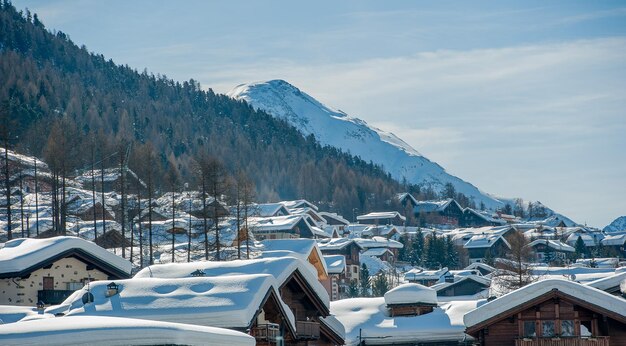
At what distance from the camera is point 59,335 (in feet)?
70.1

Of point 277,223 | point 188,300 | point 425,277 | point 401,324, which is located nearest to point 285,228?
point 277,223

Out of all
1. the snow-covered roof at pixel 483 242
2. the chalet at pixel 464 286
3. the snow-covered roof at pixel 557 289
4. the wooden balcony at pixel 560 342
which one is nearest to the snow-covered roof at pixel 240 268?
the snow-covered roof at pixel 557 289

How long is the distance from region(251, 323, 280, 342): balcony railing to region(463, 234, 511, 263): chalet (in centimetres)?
11978

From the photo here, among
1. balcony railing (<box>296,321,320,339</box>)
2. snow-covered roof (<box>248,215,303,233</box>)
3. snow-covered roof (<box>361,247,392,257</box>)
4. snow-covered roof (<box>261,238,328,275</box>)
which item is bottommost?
balcony railing (<box>296,321,320,339</box>)

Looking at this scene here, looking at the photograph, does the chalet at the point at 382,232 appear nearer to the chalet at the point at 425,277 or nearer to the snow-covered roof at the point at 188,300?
the chalet at the point at 425,277

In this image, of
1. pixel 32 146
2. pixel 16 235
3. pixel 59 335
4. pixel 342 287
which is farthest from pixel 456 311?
pixel 32 146

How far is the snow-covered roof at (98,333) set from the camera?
69.6 feet

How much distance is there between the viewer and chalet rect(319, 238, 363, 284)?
126312 millimetres

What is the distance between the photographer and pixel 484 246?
6063 inches

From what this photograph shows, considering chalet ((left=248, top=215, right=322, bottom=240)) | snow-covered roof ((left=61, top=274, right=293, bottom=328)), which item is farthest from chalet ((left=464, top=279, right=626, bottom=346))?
chalet ((left=248, top=215, right=322, bottom=240))

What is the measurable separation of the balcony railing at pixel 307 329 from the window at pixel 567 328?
921cm

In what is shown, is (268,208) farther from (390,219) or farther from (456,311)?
(456,311)

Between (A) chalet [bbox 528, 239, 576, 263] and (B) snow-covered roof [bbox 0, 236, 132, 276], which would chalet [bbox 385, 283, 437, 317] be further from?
(A) chalet [bbox 528, 239, 576, 263]

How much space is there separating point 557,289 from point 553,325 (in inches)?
68.6
